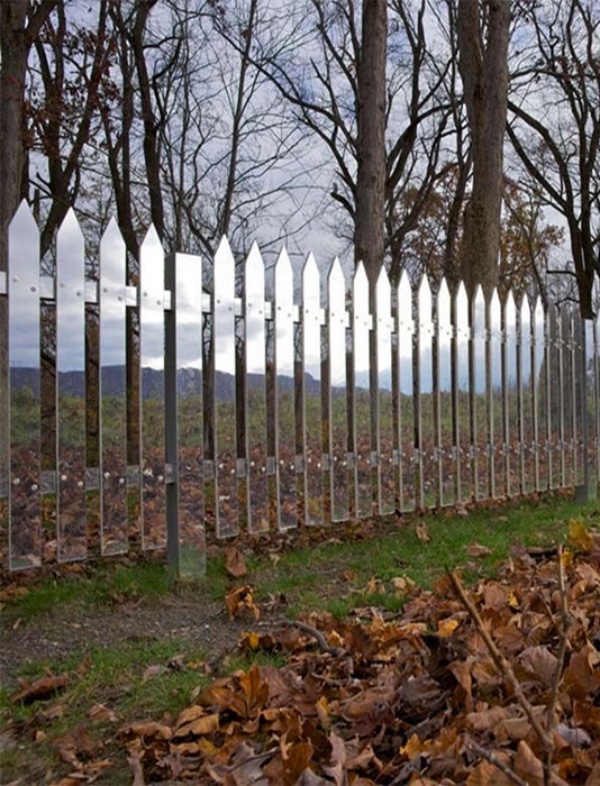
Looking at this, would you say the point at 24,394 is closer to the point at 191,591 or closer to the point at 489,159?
the point at 191,591

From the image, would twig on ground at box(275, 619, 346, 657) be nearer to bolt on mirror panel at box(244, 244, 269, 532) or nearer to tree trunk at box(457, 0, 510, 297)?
bolt on mirror panel at box(244, 244, 269, 532)

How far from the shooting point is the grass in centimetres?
245

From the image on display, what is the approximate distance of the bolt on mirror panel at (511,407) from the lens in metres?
6.67

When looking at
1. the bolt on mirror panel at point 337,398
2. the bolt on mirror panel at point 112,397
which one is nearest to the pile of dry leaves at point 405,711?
the bolt on mirror panel at point 112,397

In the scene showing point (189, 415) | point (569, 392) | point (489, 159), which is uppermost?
point (489, 159)

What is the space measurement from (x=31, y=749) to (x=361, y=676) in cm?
104

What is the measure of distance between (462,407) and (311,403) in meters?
1.78

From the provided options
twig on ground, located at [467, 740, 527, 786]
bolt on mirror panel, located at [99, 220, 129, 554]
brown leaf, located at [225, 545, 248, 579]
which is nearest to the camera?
twig on ground, located at [467, 740, 527, 786]

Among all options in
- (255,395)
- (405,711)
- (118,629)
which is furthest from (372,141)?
(405,711)

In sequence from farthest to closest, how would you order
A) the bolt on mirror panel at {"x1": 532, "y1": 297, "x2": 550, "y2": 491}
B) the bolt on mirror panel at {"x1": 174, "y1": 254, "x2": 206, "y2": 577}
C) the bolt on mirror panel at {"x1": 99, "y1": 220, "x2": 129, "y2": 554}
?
→ the bolt on mirror panel at {"x1": 532, "y1": 297, "x2": 550, "y2": 491}, the bolt on mirror panel at {"x1": 174, "y1": 254, "x2": 206, "y2": 577}, the bolt on mirror panel at {"x1": 99, "y1": 220, "x2": 129, "y2": 554}

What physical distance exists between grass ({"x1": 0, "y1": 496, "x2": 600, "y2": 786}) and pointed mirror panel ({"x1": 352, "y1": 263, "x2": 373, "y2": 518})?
36 centimetres

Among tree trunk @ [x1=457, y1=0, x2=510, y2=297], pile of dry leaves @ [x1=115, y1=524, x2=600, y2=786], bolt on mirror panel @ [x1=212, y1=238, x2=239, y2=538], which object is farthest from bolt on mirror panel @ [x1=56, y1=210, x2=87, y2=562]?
tree trunk @ [x1=457, y1=0, x2=510, y2=297]

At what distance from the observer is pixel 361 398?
5430mm

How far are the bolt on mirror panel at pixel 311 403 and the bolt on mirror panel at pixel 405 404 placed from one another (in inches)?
33.3
